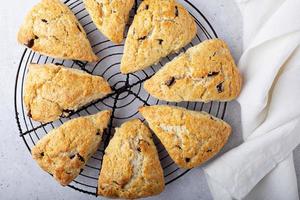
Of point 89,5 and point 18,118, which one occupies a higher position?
point 89,5

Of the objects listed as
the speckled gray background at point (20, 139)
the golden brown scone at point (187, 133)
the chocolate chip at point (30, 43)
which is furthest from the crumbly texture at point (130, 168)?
the chocolate chip at point (30, 43)

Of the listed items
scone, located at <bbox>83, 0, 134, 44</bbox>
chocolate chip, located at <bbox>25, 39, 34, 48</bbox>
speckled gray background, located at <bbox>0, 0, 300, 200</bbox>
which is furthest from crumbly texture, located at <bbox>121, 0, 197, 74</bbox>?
chocolate chip, located at <bbox>25, 39, 34, 48</bbox>

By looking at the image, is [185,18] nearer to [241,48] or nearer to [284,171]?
[241,48]

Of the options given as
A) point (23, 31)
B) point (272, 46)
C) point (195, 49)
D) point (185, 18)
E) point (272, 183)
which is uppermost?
point (23, 31)

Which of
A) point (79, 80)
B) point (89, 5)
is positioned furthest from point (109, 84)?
point (89, 5)

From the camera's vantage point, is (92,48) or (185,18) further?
(92,48)
